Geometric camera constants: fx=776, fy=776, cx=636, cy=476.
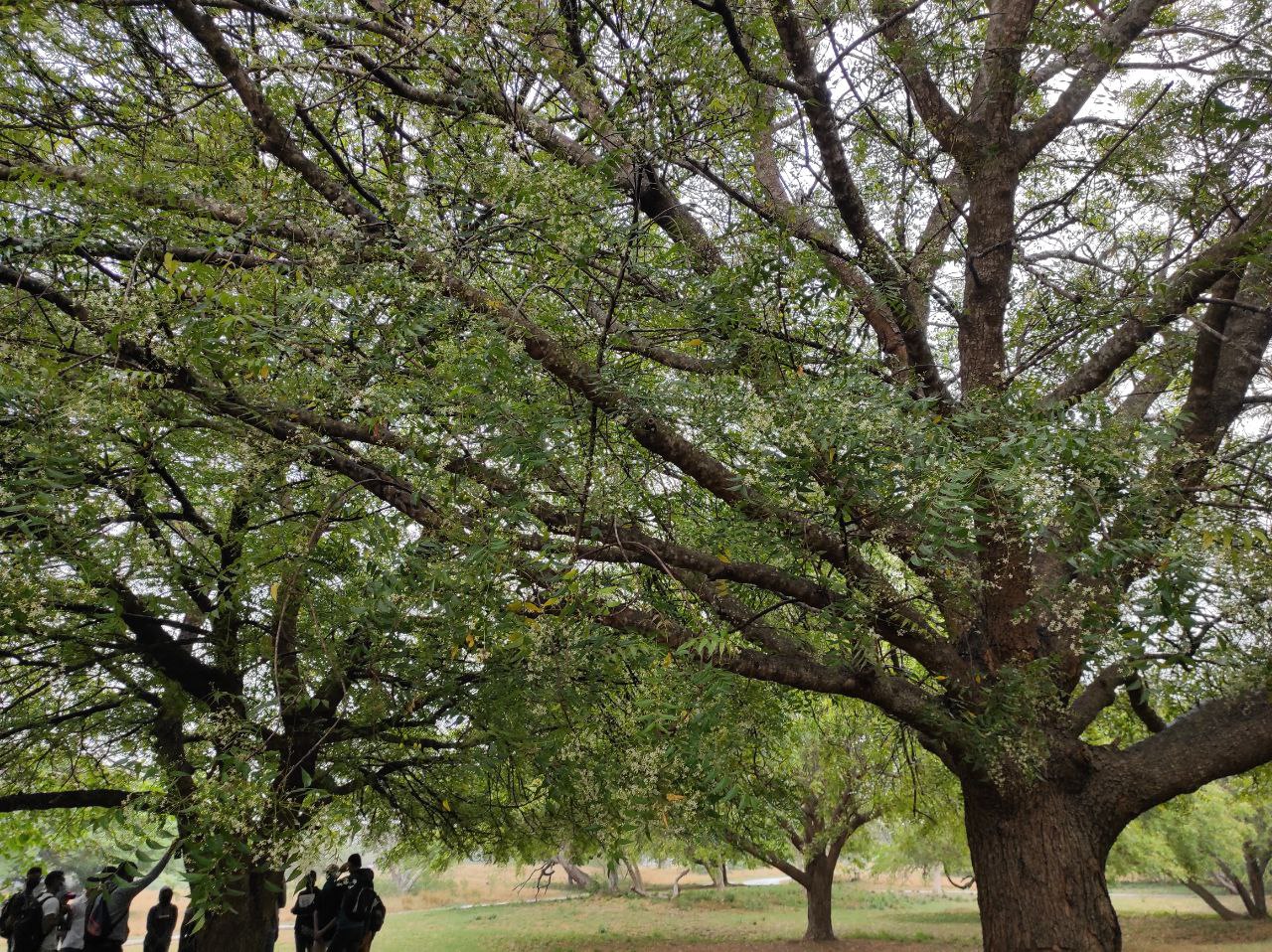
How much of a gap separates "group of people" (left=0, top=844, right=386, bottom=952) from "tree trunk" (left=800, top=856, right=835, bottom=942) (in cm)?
1114

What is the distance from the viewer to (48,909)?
321 inches

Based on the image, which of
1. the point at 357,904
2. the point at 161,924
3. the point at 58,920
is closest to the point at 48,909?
the point at 58,920

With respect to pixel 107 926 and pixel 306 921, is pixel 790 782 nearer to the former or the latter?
pixel 306 921

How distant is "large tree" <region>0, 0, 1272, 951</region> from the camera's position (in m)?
3.49

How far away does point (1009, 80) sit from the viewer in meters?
5.00

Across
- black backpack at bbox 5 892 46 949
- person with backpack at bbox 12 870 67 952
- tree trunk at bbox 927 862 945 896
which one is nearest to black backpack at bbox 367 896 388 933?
person with backpack at bbox 12 870 67 952

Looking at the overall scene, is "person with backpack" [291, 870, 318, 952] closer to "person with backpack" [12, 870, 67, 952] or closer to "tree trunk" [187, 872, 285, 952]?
"tree trunk" [187, 872, 285, 952]

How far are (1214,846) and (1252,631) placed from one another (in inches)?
816

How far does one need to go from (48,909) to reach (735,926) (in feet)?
55.2

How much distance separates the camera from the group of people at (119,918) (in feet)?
26.6

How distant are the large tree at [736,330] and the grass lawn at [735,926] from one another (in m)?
13.9

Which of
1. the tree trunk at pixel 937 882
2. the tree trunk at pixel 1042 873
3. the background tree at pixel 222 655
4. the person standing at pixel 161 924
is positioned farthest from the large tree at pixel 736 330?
the tree trunk at pixel 937 882

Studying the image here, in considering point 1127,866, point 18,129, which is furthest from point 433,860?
point 1127,866

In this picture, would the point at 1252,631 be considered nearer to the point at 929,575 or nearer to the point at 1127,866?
the point at 929,575
